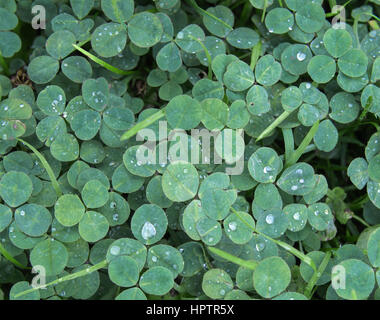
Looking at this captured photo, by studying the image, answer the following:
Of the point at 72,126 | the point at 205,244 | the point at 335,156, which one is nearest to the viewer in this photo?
the point at 205,244

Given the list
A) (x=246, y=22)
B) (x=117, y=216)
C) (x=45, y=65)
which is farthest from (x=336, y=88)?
(x=45, y=65)

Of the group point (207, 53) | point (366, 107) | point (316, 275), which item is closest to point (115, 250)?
point (316, 275)

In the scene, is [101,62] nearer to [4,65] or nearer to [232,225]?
[4,65]

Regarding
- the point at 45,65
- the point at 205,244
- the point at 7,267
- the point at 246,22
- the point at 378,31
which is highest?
Answer: the point at 378,31

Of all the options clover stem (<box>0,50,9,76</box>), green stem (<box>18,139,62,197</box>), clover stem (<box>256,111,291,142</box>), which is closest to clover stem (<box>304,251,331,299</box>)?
clover stem (<box>256,111,291,142</box>)

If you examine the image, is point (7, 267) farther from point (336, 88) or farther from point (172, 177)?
point (336, 88)

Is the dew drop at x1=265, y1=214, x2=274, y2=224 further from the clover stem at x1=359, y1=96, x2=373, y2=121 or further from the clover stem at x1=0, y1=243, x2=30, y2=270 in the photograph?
A: the clover stem at x1=0, y1=243, x2=30, y2=270

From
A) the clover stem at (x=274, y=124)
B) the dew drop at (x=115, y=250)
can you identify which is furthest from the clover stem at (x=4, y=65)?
the clover stem at (x=274, y=124)
